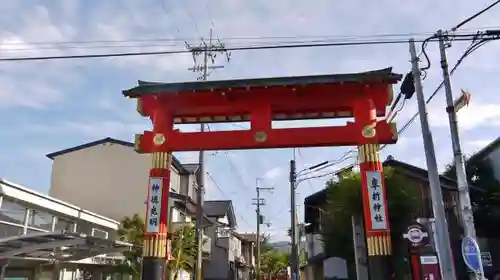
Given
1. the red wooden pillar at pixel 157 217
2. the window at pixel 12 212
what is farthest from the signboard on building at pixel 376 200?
the window at pixel 12 212

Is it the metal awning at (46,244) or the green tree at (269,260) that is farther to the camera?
the green tree at (269,260)

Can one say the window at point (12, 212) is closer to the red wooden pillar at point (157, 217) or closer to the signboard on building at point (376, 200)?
the red wooden pillar at point (157, 217)

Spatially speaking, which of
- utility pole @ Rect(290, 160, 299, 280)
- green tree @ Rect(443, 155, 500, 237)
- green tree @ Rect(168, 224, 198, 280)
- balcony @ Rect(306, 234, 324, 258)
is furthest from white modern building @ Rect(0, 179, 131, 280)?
green tree @ Rect(443, 155, 500, 237)

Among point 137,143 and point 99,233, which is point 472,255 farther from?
point 99,233

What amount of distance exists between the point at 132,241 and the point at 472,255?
14.6 m

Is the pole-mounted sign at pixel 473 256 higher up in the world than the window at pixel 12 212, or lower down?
lower down

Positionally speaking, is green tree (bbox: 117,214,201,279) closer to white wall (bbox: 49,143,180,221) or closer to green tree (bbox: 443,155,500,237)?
white wall (bbox: 49,143,180,221)

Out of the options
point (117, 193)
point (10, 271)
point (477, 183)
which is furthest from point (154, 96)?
point (477, 183)

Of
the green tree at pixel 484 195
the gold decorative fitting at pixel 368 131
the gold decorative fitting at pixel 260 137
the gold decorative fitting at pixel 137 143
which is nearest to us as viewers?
the gold decorative fitting at pixel 368 131

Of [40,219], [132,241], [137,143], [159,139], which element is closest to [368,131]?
[159,139]

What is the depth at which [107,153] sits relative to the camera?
91.2ft

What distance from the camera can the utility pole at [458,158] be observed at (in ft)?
33.9

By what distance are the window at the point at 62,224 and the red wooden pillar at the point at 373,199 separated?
1118 centimetres

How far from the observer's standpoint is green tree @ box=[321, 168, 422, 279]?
58.3ft
